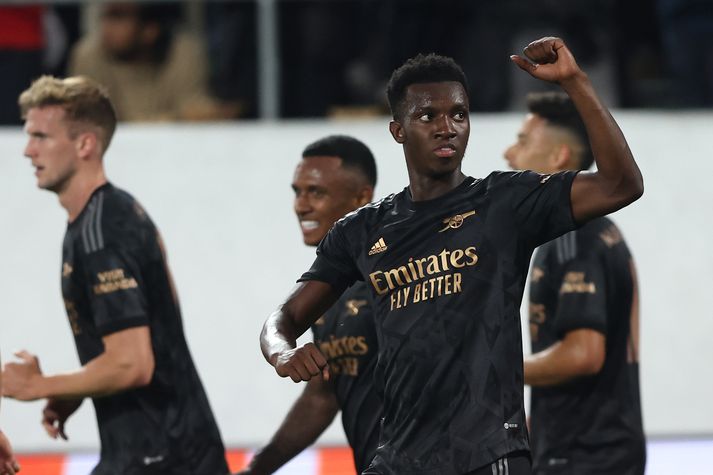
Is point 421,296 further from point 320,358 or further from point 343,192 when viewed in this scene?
point 343,192

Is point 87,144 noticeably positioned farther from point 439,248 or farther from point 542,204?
point 542,204

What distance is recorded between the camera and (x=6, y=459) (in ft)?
16.3

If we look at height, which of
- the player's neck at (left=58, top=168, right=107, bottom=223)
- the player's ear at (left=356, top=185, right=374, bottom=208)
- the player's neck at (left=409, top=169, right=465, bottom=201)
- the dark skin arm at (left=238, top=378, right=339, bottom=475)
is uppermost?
the player's neck at (left=58, top=168, right=107, bottom=223)

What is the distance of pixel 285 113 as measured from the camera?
929cm

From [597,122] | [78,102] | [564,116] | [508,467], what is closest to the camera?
[597,122]

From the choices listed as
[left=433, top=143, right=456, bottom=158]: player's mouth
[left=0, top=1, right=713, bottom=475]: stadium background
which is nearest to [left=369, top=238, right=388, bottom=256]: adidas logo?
[left=433, top=143, right=456, bottom=158]: player's mouth

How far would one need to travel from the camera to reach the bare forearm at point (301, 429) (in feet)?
17.9

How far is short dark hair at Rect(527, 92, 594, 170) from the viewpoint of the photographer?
622 cm

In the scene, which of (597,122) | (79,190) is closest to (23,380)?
(79,190)

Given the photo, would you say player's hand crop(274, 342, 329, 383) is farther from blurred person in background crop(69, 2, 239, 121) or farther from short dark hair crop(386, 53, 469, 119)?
blurred person in background crop(69, 2, 239, 121)

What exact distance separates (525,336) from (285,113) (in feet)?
6.54

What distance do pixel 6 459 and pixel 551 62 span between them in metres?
2.27

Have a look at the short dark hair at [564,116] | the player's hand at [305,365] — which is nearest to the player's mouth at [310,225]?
the short dark hair at [564,116]

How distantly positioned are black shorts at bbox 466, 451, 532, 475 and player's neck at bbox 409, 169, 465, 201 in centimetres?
77
